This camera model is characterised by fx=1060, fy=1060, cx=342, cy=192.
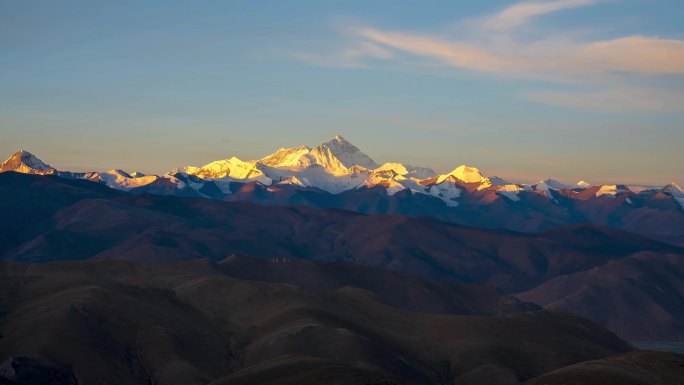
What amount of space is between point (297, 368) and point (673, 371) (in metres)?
69.1

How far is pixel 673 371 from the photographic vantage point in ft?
639

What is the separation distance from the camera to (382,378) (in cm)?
19050

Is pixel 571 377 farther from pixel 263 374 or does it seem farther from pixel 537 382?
pixel 263 374

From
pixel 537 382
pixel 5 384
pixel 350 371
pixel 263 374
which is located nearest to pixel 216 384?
pixel 263 374

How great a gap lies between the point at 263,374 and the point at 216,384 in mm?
9633

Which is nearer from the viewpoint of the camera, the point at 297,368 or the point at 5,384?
the point at 5,384

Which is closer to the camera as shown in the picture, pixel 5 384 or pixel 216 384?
pixel 5 384

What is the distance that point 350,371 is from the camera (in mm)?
192375

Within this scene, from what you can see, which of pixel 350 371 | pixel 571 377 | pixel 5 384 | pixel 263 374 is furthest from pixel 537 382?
pixel 5 384

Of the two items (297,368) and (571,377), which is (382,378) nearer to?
(297,368)

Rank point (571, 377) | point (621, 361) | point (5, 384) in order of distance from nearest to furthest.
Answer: point (5, 384)
point (571, 377)
point (621, 361)

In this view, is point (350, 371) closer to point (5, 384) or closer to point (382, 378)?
point (382, 378)

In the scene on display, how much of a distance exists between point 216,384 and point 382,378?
3132cm

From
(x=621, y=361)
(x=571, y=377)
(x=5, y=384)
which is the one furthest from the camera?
(x=621, y=361)
